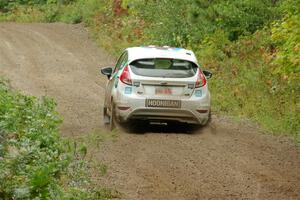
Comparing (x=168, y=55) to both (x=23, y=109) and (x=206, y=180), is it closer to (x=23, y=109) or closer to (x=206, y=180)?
(x=23, y=109)

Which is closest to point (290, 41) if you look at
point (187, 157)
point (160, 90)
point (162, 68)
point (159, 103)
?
point (162, 68)

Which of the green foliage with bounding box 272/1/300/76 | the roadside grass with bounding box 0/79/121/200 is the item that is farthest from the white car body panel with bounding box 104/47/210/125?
the roadside grass with bounding box 0/79/121/200

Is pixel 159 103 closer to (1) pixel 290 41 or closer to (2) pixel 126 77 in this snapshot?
(2) pixel 126 77

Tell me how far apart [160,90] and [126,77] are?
700 mm

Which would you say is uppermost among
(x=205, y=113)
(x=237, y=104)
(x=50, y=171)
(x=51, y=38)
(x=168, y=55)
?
(x=50, y=171)

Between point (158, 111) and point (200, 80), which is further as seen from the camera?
point (200, 80)

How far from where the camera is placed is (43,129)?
11.1m

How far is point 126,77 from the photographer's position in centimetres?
1501

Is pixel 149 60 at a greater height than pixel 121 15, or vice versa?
pixel 149 60

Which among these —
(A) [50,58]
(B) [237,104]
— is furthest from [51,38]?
(B) [237,104]

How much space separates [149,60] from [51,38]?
2184cm

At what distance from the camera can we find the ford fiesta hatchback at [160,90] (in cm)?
1486

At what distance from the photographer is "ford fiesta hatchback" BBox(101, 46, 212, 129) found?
14.9 metres

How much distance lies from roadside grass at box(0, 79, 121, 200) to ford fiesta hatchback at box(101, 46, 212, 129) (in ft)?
7.34
